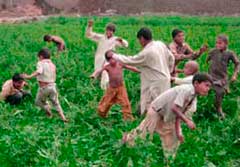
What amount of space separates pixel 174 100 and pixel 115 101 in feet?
9.19

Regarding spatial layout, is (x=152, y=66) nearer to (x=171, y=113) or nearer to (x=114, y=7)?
(x=171, y=113)

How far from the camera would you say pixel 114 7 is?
127 feet

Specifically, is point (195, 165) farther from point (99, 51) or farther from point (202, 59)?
point (202, 59)

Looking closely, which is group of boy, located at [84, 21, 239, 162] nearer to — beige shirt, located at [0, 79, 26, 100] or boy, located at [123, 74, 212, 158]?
boy, located at [123, 74, 212, 158]

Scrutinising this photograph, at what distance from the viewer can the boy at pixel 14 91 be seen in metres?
12.1

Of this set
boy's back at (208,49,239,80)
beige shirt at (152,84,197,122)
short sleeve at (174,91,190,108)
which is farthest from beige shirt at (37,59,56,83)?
short sleeve at (174,91,190,108)

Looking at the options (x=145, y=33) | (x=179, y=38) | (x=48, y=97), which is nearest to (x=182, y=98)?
(x=145, y=33)

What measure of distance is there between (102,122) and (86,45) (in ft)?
26.4

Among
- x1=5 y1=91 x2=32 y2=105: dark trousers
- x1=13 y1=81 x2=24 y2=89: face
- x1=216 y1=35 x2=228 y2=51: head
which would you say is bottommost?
x1=5 y1=91 x2=32 y2=105: dark trousers

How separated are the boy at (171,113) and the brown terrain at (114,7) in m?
28.6

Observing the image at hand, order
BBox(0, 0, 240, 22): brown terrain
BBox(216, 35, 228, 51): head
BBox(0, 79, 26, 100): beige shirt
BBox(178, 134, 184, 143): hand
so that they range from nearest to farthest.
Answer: BBox(178, 134, 184, 143): hand → BBox(216, 35, 228, 51): head → BBox(0, 79, 26, 100): beige shirt → BBox(0, 0, 240, 22): brown terrain

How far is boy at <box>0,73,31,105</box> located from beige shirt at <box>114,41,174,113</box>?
8.79 feet

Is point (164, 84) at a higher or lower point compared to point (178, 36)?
lower

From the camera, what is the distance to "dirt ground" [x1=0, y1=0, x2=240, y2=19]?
37219mm
